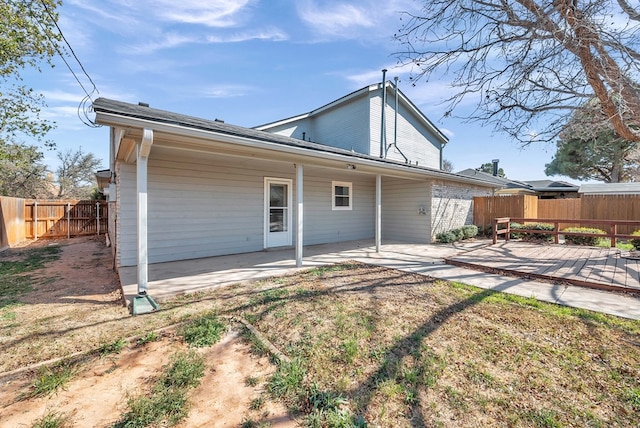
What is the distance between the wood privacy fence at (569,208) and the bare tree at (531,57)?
5596 mm

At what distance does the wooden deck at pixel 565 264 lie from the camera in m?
4.79

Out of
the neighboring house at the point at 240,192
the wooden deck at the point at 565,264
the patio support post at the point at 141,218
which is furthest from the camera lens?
the wooden deck at the point at 565,264

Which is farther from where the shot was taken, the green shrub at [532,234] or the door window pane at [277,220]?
the green shrub at [532,234]

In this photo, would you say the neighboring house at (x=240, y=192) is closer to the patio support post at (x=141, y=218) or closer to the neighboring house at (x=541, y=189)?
the patio support post at (x=141, y=218)

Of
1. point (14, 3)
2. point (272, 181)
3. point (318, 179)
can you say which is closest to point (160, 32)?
point (272, 181)

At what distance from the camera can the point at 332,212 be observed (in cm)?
984

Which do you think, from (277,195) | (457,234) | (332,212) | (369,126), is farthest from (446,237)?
(369,126)

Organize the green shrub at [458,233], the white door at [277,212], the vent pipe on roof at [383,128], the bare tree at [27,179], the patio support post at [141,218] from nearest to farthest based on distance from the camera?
1. the patio support post at [141,218]
2. the white door at [277,212]
3. the green shrub at [458,233]
4. the vent pipe on roof at [383,128]
5. the bare tree at [27,179]

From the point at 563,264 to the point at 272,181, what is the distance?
23.8 feet

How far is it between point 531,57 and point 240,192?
281 inches

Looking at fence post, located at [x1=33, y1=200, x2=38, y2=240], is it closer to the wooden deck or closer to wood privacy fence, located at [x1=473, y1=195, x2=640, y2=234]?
the wooden deck

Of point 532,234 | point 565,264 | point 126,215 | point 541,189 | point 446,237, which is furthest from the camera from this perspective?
point 541,189

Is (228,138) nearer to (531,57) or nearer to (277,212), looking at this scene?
(277,212)

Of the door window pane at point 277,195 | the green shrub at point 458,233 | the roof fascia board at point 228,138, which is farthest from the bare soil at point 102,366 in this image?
the green shrub at point 458,233
